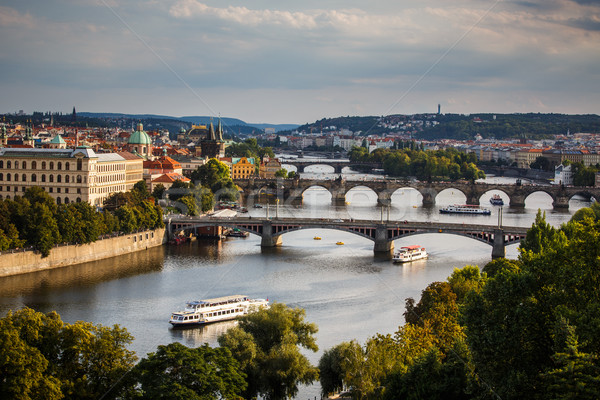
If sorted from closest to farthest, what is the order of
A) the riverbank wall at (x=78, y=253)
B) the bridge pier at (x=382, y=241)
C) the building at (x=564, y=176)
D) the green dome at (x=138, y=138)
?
the riverbank wall at (x=78, y=253) < the bridge pier at (x=382, y=241) < the green dome at (x=138, y=138) < the building at (x=564, y=176)

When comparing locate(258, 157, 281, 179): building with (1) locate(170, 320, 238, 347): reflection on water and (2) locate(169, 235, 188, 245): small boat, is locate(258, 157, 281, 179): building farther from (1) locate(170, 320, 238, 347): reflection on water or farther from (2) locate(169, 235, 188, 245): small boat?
(1) locate(170, 320, 238, 347): reflection on water

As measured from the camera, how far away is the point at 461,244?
134 feet

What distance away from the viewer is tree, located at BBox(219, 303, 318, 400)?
58.0 feet

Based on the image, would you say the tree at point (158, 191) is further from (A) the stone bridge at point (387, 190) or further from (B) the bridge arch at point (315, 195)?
(B) the bridge arch at point (315, 195)

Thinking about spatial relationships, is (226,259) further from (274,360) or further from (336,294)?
(274,360)

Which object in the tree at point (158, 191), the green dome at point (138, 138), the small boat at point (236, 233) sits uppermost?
the green dome at point (138, 138)

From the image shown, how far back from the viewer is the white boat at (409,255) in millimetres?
34969

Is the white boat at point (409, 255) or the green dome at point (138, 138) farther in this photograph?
the green dome at point (138, 138)

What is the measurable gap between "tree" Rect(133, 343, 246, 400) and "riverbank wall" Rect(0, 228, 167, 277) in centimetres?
1573

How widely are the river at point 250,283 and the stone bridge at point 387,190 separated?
2033cm

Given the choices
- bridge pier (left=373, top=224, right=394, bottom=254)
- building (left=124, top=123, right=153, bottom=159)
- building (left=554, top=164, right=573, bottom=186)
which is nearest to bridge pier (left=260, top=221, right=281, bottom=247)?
bridge pier (left=373, top=224, right=394, bottom=254)

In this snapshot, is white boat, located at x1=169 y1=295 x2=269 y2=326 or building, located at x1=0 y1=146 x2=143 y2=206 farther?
building, located at x1=0 y1=146 x2=143 y2=206

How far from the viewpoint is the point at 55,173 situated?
138 feet

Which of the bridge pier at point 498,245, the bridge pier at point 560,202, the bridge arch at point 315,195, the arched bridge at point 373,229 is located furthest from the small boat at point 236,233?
the bridge pier at point 560,202
